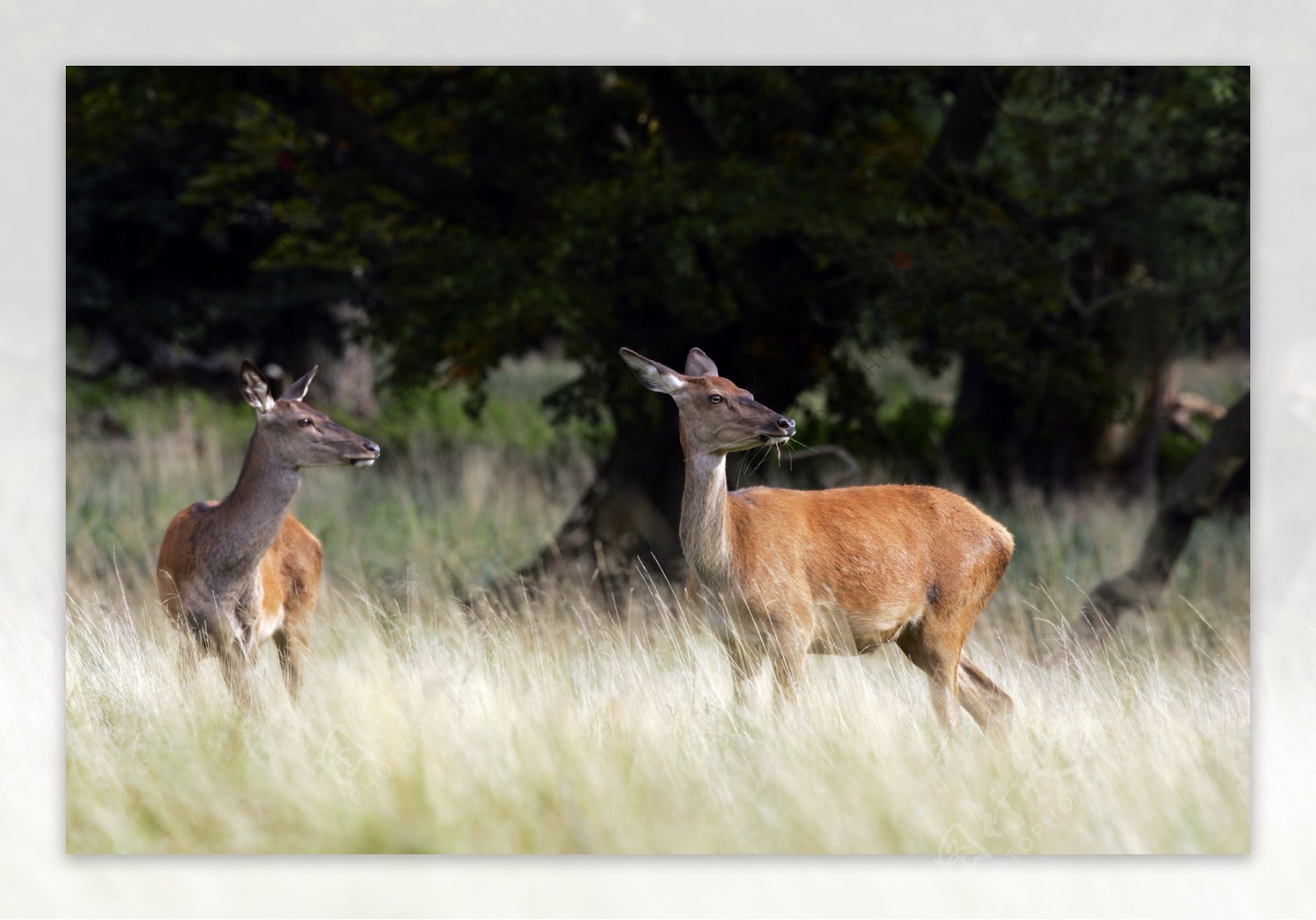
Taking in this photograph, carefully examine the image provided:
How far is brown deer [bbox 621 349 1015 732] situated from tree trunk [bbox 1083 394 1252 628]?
282 cm

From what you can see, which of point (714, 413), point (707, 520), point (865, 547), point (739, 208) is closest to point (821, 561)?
point (865, 547)

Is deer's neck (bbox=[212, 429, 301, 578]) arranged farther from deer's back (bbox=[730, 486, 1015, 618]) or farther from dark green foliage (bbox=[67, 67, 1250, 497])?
dark green foliage (bbox=[67, 67, 1250, 497])

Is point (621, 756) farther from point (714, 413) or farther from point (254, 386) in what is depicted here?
point (254, 386)

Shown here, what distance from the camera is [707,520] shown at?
16.0ft

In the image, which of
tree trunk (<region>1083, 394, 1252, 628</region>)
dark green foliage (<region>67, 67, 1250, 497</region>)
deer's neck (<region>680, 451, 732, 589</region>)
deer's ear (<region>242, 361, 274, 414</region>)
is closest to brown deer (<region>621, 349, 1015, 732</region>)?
deer's neck (<region>680, 451, 732, 589</region>)

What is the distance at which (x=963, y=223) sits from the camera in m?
8.25

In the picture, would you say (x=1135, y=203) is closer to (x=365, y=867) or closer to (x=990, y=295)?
(x=990, y=295)

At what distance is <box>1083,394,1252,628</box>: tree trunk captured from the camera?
25.6 feet

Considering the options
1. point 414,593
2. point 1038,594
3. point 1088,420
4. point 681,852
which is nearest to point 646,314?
point 414,593

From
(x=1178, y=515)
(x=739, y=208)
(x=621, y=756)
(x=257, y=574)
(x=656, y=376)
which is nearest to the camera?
(x=656, y=376)

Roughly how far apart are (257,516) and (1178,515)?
5090 mm

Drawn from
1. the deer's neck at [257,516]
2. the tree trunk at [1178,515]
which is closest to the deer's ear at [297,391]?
the deer's neck at [257,516]

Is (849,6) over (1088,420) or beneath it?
over

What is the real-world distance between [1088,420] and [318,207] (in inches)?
249
